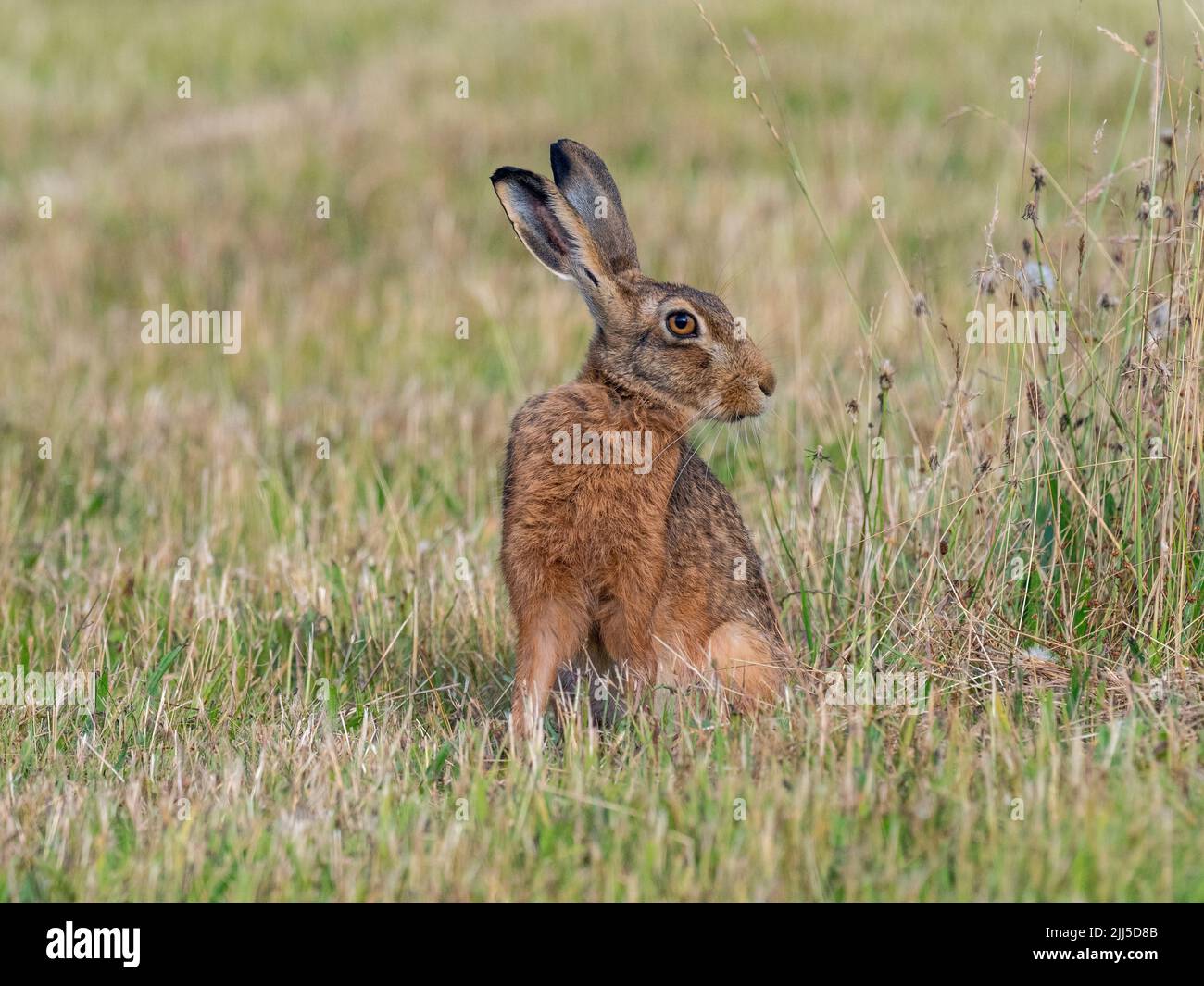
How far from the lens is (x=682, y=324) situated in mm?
5125

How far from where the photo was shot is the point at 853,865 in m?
3.59

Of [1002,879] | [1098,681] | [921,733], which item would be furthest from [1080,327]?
[1002,879]

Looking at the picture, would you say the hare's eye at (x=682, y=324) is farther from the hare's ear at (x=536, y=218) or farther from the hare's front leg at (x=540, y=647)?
the hare's front leg at (x=540, y=647)

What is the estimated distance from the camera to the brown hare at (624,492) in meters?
4.89

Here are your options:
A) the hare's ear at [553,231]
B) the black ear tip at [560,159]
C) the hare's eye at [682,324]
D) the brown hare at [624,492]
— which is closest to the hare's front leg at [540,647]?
the brown hare at [624,492]

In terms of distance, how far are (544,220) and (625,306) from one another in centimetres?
40

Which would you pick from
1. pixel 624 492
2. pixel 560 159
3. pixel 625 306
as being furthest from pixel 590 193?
pixel 624 492

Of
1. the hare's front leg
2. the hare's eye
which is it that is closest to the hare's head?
the hare's eye

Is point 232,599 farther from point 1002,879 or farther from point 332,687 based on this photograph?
point 1002,879

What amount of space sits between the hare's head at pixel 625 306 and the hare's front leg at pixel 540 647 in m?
0.77

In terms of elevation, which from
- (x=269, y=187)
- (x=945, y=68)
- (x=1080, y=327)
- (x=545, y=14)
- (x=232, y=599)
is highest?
(x=545, y=14)

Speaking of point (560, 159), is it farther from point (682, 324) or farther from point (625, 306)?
point (682, 324)

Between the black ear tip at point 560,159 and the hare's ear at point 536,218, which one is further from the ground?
the black ear tip at point 560,159
